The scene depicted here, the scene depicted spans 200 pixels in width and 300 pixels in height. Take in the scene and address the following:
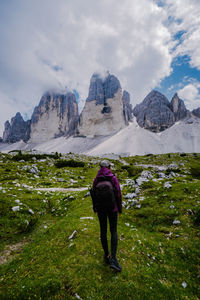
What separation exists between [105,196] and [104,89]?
686ft

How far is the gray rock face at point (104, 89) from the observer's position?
189000 mm

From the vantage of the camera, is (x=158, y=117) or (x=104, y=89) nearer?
(x=158, y=117)

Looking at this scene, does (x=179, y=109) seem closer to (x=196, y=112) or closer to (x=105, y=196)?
(x=196, y=112)

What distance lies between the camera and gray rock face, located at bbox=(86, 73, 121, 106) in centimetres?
18900

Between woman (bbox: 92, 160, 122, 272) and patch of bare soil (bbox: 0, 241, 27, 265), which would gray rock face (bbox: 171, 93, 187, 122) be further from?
patch of bare soil (bbox: 0, 241, 27, 265)

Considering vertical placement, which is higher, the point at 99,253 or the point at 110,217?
the point at 110,217

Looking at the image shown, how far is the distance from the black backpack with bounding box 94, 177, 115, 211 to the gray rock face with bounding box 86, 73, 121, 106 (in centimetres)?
19539

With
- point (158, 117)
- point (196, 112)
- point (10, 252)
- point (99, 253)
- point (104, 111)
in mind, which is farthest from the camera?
point (158, 117)

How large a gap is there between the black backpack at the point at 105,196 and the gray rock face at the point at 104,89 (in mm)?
195395

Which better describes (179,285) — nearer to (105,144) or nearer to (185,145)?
(105,144)

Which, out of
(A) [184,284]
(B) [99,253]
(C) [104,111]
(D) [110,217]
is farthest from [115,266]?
(C) [104,111]

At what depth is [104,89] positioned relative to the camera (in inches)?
7648

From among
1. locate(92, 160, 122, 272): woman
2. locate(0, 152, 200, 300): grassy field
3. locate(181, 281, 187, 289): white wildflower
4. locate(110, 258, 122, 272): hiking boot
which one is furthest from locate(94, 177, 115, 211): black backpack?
locate(181, 281, 187, 289): white wildflower

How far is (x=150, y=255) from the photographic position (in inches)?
237
